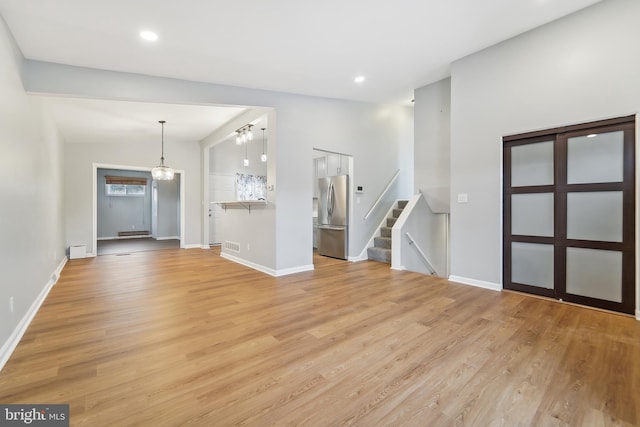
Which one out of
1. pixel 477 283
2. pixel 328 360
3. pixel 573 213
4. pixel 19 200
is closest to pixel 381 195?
pixel 477 283

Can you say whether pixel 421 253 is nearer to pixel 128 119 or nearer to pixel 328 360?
pixel 328 360

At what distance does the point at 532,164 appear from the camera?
3410 mm

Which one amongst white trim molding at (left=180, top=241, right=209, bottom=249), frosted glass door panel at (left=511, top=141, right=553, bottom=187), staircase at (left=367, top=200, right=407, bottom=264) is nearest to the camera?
frosted glass door panel at (left=511, top=141, right=553, bottom=187)

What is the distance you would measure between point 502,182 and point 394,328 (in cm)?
244

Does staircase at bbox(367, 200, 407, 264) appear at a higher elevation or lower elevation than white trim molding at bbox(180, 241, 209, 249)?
higher

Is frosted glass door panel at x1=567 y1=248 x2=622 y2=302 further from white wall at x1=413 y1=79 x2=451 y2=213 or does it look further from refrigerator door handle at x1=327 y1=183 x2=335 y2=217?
refrigerator door handle at x1=327 y1=183 x2=335 y2=217

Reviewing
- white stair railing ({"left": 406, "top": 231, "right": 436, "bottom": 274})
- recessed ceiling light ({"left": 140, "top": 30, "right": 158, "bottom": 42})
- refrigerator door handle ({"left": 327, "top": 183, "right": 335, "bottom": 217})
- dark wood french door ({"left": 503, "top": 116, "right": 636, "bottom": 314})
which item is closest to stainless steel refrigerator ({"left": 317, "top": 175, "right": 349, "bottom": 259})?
refrigerator door handle ({"left": 327, "top": 183, "right": 335, "bottom": 217})

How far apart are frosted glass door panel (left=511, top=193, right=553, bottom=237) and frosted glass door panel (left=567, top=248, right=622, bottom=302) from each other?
1.16 feet

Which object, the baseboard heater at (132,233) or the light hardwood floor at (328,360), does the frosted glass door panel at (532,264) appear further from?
the baseboard heater at (132,233)

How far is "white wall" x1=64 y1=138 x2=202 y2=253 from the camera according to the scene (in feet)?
20.8

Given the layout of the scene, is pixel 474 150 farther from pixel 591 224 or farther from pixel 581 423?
pixel 581 423

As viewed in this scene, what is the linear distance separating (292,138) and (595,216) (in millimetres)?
3994

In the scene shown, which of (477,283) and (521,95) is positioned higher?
(521,95)
